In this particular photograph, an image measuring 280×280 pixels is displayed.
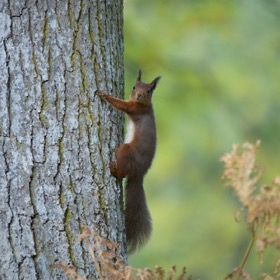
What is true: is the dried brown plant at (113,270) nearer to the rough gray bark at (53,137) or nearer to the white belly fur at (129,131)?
the rough gray bark at (53,137)

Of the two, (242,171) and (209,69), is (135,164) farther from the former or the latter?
(209,69)

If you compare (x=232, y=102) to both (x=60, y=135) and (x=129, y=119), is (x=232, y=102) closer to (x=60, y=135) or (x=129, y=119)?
(x=129, y=119)

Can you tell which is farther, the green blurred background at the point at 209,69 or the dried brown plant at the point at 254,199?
the green blurred background at the point at 209,69

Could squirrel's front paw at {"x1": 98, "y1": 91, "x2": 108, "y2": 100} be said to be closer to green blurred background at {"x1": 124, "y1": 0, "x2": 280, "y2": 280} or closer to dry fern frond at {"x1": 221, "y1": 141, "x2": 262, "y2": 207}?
dry fern frond at {"x1": 221, "y1": 141, "x2": 262, "y2": 207}

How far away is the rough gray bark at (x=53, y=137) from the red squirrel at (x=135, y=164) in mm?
88

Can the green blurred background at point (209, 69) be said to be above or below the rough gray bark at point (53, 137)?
above

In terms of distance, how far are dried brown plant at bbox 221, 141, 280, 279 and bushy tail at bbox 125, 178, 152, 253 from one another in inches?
39.0

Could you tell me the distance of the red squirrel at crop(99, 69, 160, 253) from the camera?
3.12 meters

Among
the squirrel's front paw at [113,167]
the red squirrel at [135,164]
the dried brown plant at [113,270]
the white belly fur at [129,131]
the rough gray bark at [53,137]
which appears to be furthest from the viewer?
the white belly fur at [129,131]

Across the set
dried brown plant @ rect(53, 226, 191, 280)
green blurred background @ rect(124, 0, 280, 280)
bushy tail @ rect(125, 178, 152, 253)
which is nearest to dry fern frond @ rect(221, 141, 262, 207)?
dried brown plant @ rect(53, 226, 191, 280)

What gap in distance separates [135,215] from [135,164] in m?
0.21

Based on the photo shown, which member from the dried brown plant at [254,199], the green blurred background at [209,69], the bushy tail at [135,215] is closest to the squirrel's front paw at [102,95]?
the bushy tail at [135,215]

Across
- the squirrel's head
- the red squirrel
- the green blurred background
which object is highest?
the green blurred background

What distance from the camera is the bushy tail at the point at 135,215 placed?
3.33 metres
